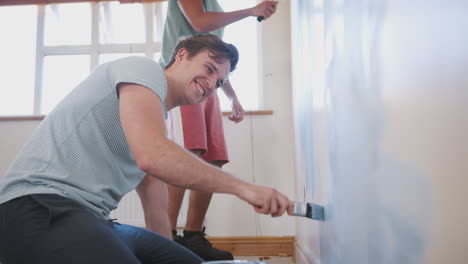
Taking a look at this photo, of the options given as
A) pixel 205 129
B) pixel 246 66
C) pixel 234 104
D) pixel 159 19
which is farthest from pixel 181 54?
pixel 159 19

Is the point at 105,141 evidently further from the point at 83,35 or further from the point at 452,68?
the point at 83,35

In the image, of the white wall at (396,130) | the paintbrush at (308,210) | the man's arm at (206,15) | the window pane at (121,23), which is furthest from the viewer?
the window pane at (121,23)

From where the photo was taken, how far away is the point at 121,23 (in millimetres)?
2807

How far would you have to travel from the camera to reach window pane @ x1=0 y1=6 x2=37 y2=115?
278 centimetres

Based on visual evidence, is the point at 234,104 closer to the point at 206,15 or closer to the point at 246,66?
the point at 206,15

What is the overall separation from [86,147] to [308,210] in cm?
51

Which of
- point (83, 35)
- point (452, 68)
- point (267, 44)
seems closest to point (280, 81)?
point (267, 44)

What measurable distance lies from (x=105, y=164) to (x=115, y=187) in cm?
6

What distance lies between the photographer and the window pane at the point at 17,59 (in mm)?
2777

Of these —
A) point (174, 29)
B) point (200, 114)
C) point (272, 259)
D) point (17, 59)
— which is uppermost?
point (17, 59)

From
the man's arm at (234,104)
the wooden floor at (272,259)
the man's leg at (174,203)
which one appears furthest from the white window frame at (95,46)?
the wooden floor at (272,259)

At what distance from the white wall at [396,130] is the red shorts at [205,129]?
684mm

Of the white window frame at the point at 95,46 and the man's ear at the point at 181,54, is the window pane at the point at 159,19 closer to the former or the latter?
the white window frame at the point at 95,46

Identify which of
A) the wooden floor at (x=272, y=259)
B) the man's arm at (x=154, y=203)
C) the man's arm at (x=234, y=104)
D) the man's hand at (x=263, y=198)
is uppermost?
the man's arm at (x=234, y=104)
